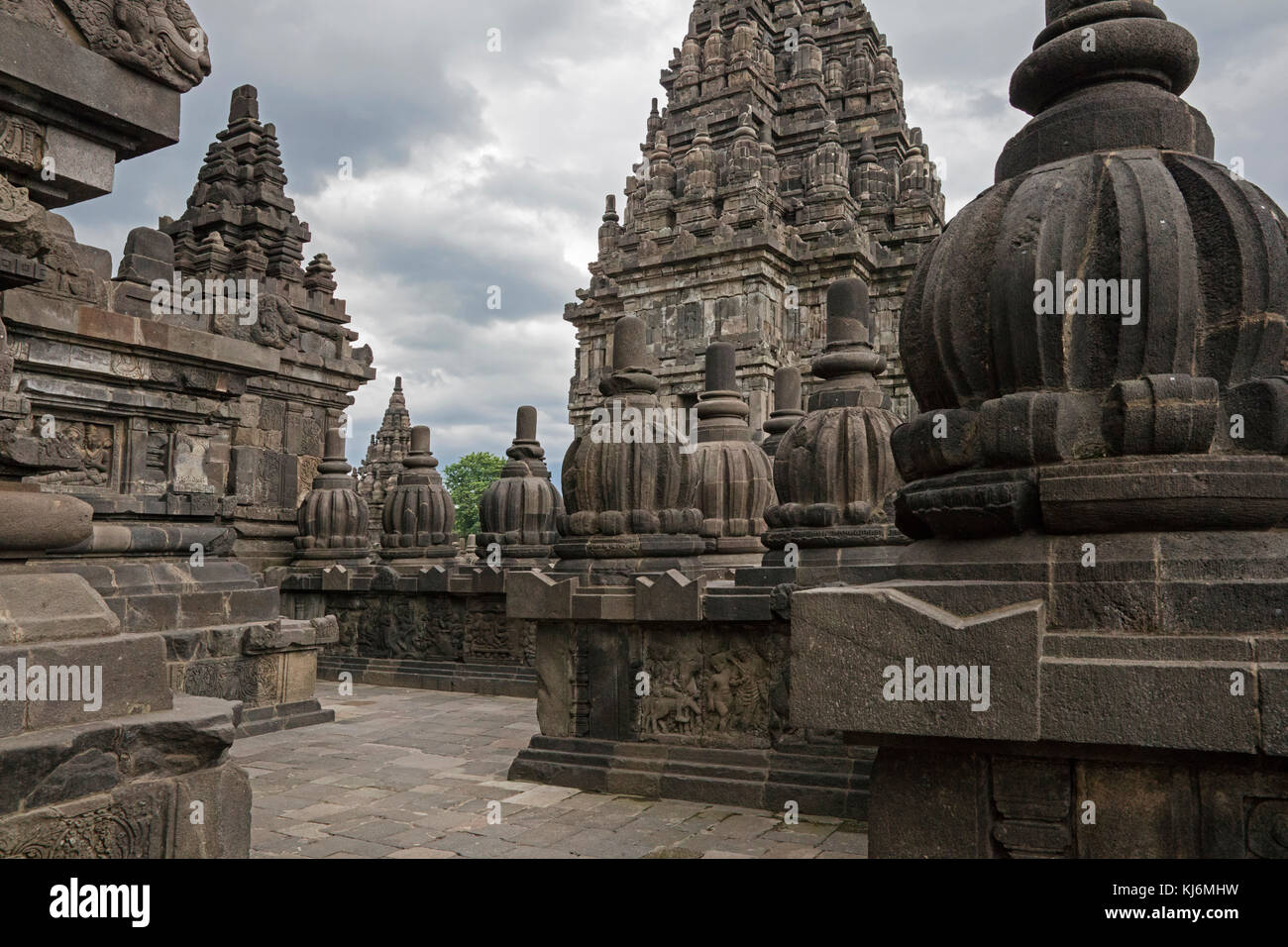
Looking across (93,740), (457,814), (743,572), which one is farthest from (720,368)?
(93,740)

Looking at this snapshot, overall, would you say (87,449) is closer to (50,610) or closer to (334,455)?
(50,610)

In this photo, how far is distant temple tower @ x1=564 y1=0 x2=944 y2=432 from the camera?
2241cm

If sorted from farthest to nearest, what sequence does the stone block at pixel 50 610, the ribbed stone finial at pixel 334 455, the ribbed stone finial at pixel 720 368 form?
the ribbed stone finial at pixel 334 455 < the ribbed stone finial at pixel 720 368 < the stone block at pixel 50 610

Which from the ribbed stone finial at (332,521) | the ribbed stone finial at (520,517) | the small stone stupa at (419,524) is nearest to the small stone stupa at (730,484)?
the ribbed stone finial at (520,517)

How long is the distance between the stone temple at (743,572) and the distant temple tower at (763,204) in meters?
11.8

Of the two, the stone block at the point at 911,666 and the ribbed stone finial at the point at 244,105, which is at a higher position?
the ribbed stone finial at the point at 244,105

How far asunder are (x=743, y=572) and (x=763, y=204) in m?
18.4

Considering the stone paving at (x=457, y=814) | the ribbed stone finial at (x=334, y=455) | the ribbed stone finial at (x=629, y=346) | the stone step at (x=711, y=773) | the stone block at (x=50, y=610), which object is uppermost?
the ribbed stone finial at (x=629, y=346)

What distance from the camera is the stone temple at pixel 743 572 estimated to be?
263 cm

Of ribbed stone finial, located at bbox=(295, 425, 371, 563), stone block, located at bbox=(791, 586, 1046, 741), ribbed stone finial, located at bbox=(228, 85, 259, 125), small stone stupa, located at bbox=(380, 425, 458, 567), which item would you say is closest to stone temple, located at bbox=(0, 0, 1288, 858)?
stone block, located at bbox=(791, 586, 1046, 741)

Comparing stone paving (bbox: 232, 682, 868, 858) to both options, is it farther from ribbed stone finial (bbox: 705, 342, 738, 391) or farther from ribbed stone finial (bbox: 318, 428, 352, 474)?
ribbed stone finial (bbox: 318, 428, 352, 474)

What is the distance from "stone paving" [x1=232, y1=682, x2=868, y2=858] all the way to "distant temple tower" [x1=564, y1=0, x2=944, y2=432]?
1495 cm

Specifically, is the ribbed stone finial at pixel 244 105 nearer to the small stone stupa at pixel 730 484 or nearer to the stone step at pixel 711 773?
the small stone stupa at pixel 730 484

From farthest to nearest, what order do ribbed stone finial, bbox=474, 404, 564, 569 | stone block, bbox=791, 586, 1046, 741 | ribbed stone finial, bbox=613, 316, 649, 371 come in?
ribbed stone finial, bbox=474, 404, 564, 569, ribbed stone finial, bbox=613, 316, 649, 371, stone block, bbox=791, 586, 1046, 741
